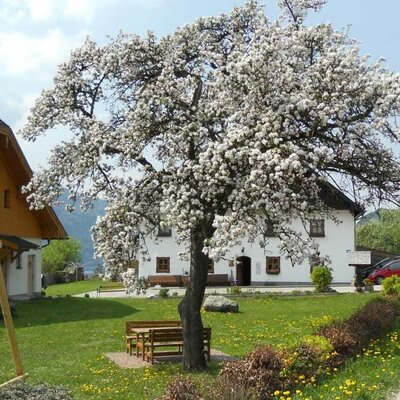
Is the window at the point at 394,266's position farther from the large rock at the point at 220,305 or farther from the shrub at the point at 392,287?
the large rock at the point at 220,305

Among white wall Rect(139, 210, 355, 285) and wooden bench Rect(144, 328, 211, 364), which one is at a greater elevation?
white wall Rect(139, 210, 355, 285)

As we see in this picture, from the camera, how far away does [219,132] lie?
14.0 metres

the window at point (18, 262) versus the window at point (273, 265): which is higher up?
the window at point (18, 262)

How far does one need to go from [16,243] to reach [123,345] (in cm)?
1369

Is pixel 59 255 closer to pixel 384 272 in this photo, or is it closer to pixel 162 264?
pixel 162 264

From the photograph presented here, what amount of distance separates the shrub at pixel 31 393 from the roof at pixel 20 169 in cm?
2252

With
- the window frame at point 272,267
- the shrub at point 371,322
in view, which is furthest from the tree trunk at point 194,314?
the window frame at point 272,267

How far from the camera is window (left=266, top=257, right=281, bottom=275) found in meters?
52.4

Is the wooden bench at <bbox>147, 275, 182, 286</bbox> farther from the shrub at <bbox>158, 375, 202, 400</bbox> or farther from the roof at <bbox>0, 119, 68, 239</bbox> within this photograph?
the shrub at <bbox>158, 375, 202, 400</bbox>

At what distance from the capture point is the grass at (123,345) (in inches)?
487

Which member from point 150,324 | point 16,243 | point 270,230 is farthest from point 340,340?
point 16,243

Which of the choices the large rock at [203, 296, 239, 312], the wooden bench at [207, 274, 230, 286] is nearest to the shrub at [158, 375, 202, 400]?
the large rock at [203, 296, 239, 312]

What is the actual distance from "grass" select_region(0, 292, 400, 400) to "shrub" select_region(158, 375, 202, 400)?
129cm

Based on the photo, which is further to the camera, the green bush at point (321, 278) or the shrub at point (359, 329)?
the green bush at point (321, 278)
